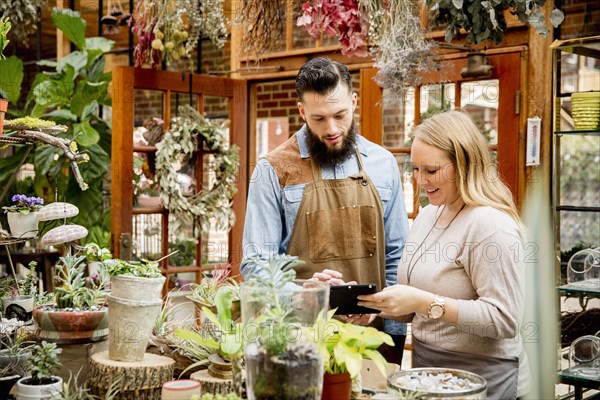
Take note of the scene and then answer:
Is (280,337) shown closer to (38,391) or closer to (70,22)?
(38,391)

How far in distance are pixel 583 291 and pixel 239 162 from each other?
2425mm

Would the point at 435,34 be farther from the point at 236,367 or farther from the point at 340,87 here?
the point at 236,367

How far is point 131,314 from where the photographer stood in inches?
78.6

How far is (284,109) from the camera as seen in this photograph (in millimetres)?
7059

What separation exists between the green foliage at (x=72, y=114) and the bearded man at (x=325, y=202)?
269 cm

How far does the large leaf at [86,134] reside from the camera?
5039 millimetres

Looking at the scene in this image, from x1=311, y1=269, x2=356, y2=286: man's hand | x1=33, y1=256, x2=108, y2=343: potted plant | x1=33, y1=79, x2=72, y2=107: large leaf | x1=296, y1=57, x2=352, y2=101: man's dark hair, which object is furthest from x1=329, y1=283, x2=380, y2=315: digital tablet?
x1=33, y1=79, x2=72, y2=107: large leaf

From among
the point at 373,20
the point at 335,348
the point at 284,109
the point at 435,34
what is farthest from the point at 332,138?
the point at 284,109

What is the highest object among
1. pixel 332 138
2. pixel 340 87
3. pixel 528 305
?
pixel 340 87

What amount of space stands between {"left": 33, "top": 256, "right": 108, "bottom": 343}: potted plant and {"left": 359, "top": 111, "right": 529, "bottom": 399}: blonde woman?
741 millimetres

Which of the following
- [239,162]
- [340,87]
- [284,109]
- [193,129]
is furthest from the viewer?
[284,109]

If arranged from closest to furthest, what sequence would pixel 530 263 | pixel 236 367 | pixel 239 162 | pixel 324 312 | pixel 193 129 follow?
pixel 324 312 < pixel 236 367 < pixel 530 263 < pixel 193 129 < pixel 239 162

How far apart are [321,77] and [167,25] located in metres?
2.26

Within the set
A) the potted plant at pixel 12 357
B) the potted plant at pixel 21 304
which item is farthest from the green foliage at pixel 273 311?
the potted plant at pixel 21 304
